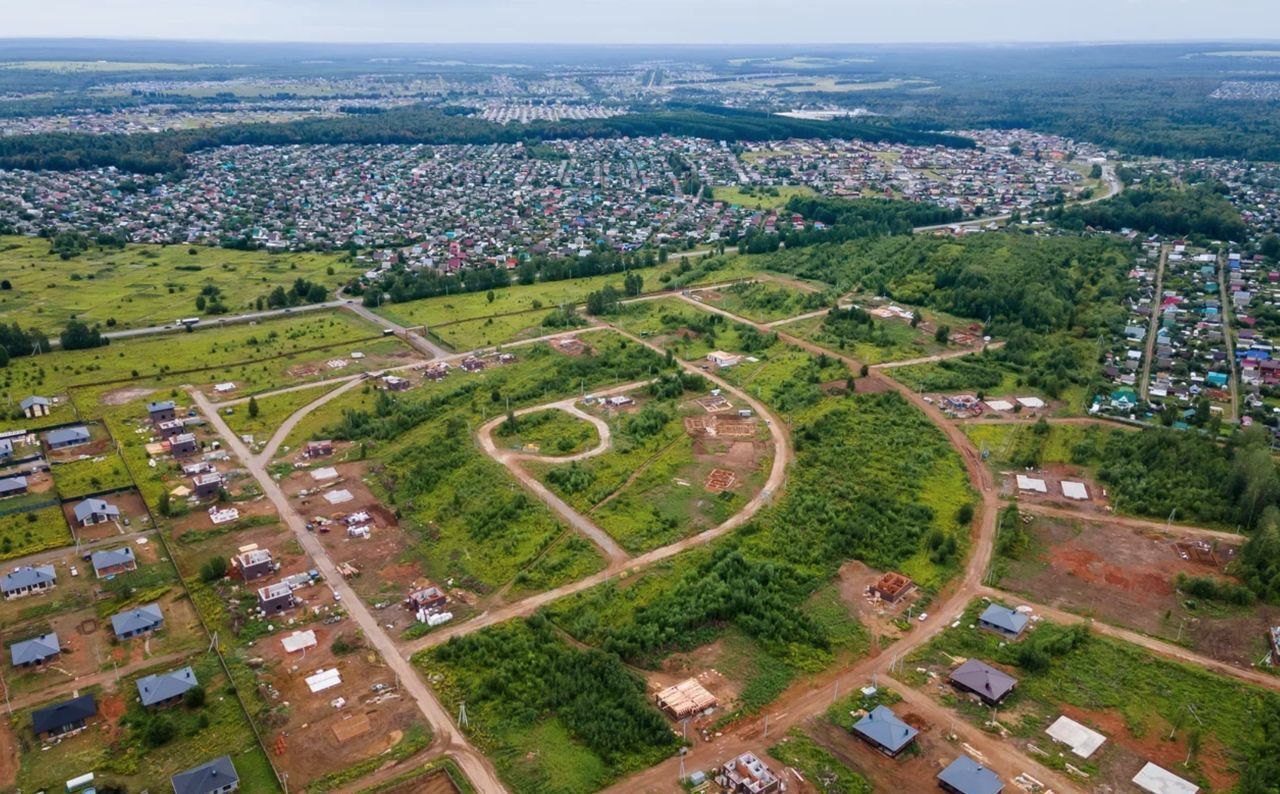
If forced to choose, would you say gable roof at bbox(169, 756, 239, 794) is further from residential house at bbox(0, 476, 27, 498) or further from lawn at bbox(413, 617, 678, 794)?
residential house at bbox(0, 476, 27, 498)

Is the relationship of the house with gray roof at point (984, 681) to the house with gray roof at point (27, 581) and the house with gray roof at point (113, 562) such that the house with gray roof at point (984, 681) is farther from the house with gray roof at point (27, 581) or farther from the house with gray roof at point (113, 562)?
the house with gray roof at point (27, 581)

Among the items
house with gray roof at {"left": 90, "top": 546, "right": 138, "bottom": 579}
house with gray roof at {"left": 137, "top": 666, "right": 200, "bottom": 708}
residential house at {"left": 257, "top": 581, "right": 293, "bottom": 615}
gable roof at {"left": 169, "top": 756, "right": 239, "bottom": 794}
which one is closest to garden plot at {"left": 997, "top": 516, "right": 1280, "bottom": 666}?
residential house at {"left": 257, "top": 581, "right": 293, "bottom": 615}

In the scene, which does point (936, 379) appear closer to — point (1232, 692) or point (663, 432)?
point (663, 432)

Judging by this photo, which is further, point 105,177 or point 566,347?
point 105,177

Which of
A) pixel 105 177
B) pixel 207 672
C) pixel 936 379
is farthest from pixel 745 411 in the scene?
pixel 105 177

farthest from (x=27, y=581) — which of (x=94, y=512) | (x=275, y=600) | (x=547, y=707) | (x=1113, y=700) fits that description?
(x=1113, y=700)

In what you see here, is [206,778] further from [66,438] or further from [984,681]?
[66,438]
